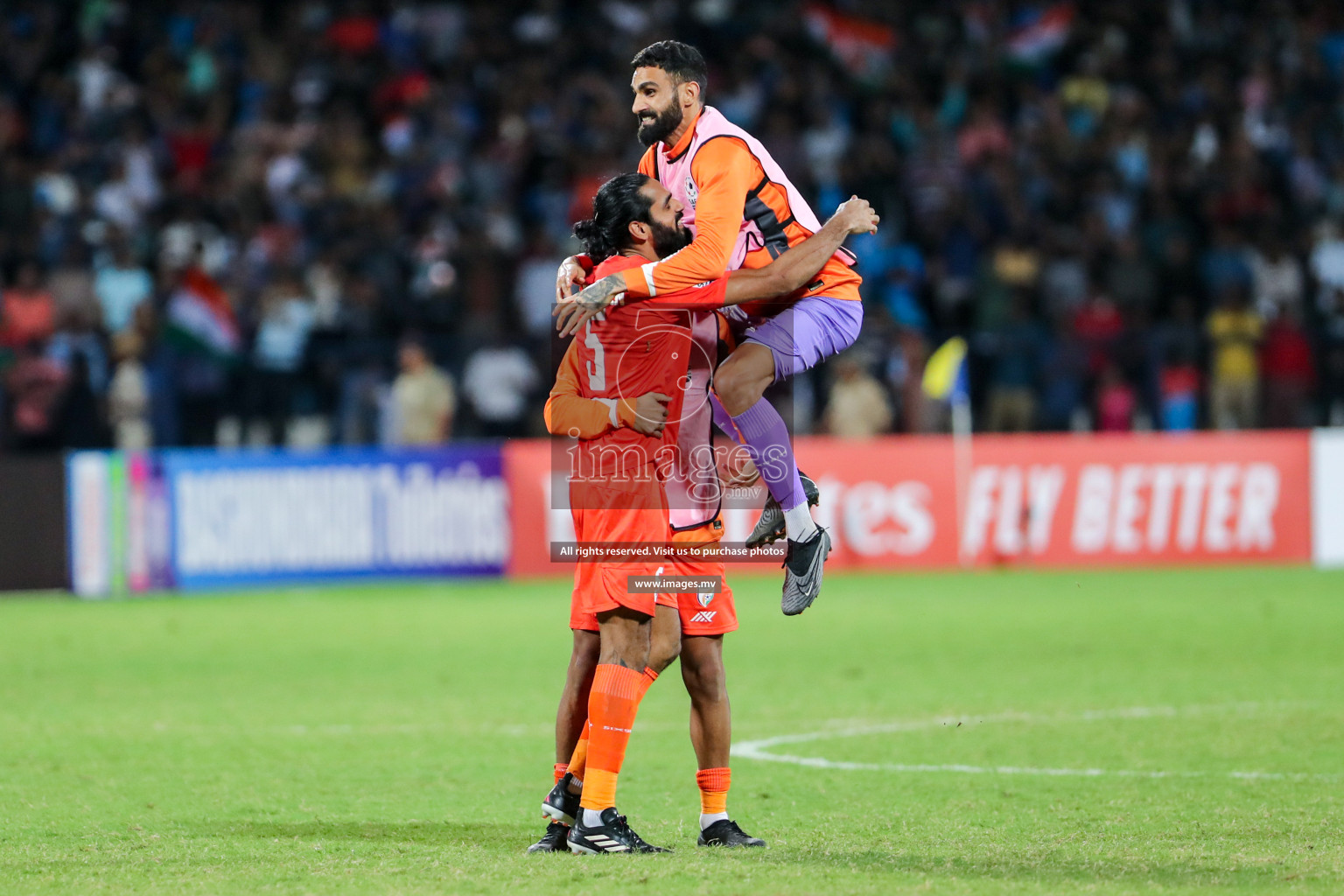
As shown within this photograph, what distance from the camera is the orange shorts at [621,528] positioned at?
20.6 ft

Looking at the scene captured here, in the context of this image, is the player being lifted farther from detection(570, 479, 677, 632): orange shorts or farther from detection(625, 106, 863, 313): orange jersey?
detection(570, 479, 677, 632): orange shorts

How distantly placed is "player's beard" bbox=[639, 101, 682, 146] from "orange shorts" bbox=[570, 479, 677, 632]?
126cm

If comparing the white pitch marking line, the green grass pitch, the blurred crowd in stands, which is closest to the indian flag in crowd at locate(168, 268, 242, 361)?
the blurred crowd in stands

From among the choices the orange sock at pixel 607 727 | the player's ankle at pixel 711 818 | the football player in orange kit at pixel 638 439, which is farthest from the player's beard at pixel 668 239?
the player's ankle at pixel 711 818

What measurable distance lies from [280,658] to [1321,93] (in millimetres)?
16069

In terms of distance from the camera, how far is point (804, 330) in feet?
22.6

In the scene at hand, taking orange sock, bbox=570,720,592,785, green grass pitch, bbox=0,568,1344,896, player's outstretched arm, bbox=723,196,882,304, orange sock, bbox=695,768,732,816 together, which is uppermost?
player's outstretched arm, bbox=723,196,882,304

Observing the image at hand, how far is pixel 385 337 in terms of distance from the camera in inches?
781

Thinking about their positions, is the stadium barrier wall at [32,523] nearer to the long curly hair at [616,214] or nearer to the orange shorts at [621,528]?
the long curly hair at [616,214]

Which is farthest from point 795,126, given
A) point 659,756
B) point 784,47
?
point 659,756

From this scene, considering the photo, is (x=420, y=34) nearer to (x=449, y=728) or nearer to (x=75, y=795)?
(x=449, y=728)

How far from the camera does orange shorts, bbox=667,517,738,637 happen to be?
255 inches

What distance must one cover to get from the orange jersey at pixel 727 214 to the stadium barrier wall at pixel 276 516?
11.6 m

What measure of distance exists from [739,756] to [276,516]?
33.0ft
